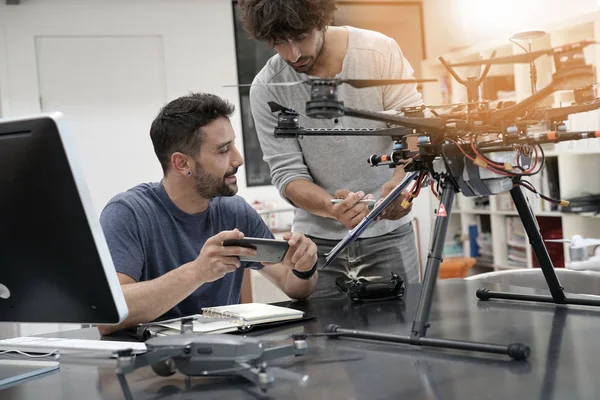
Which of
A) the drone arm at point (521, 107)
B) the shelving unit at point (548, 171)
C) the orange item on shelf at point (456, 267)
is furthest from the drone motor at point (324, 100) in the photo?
the orange item on shelf at point (456, 267)

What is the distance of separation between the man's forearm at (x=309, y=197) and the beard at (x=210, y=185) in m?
0.20

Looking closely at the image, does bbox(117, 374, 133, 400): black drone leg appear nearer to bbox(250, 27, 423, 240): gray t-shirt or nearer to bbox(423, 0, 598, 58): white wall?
bbox(250, 27, 423, 240): gray t-shirt

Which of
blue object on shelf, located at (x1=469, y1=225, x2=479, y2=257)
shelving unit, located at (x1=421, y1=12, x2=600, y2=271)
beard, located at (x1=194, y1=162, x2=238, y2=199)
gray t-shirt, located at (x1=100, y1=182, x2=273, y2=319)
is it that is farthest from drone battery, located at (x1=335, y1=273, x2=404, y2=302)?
blue object on shelf, located at (x1=469, y1=225, x2=479, y2=257)

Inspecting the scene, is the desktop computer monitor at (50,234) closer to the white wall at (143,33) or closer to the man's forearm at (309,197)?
the man's forearm at (309,197)

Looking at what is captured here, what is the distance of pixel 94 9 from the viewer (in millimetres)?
5391

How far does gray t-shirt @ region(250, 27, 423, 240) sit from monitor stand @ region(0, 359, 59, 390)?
107cm

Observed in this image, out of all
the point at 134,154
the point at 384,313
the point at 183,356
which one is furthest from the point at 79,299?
the point at 134,154

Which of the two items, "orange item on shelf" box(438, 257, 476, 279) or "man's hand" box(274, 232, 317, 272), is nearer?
"man's hand" box(274, 232, 317, 272)

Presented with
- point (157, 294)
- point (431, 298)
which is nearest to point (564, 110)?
point (431, 298)

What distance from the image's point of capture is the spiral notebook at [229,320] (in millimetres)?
1359

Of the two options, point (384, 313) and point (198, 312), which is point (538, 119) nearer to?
point (384, 313)

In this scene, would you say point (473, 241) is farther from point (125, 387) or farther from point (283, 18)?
point (125, 387)

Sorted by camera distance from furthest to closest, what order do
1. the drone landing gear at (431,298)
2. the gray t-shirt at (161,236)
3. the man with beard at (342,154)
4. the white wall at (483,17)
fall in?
the white wall at (483,17)
the man with beard at (342,154)
the gray t-shirt at (161,236)
the drone landing gear at (431,298)

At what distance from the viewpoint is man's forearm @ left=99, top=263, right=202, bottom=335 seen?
1.53m
